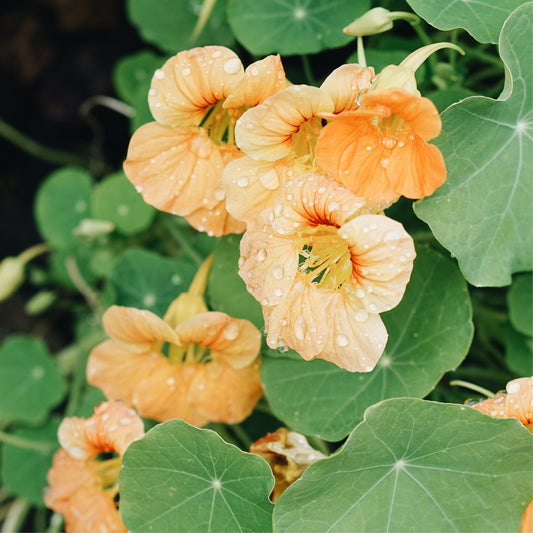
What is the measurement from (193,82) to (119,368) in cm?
58

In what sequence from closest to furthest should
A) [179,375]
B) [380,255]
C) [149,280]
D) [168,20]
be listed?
[380,255], [179,375], [149,280], [168,20]

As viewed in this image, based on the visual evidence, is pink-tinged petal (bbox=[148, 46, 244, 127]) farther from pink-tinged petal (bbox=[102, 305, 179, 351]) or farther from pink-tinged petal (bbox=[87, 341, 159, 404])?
pink-tinged petal (bbox=[87, 341, 159, 404])

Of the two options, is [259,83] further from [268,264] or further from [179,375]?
[179,375]

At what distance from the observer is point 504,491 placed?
917 mm

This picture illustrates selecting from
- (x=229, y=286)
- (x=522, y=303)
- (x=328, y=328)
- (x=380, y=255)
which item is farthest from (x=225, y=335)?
(x=522, y=303)

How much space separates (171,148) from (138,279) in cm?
44

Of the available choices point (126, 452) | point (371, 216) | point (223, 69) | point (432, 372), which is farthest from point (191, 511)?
point (223, 69)

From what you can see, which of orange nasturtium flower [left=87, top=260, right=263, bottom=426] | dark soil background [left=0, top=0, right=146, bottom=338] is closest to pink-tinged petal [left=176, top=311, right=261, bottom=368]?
orange nasturtium flower [left=87, top=260, right=263, bottom=426]

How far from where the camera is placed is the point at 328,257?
38.1 inches

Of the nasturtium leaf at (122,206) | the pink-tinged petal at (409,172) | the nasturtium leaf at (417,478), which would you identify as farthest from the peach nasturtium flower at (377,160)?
the nasturtium leaf at (122,206)

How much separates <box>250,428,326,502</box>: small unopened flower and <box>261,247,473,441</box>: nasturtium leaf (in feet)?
0.20

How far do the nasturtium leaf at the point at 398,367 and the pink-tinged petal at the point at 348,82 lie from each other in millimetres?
375

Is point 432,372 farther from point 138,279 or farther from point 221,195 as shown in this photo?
point 138,279

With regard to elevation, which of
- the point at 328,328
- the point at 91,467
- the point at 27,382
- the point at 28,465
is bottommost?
the point at 28,465
